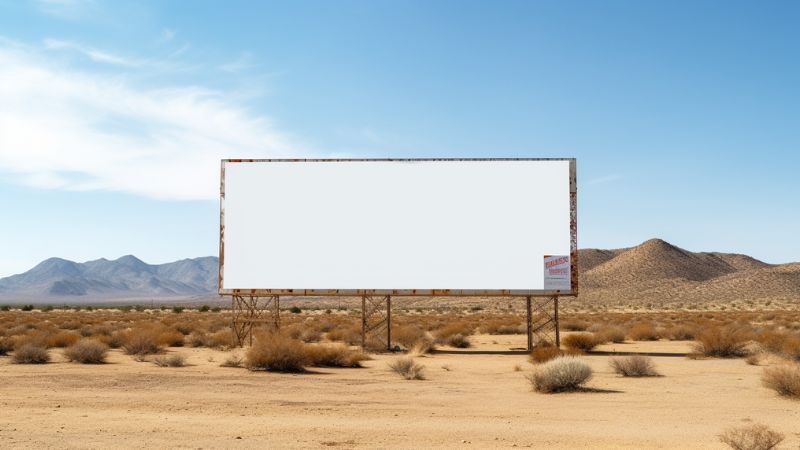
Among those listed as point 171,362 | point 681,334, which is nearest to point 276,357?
point 171,362

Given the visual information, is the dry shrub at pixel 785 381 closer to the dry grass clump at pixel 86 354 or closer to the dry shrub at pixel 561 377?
the dry shrub at pixel 561 377

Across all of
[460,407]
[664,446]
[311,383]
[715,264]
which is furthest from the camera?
[715,264]

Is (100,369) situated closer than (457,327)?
Yes

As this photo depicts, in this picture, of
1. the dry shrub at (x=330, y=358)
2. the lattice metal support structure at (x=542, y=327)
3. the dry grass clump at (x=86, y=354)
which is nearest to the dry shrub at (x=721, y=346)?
the lattice metal support structure at (x=542, y=327)

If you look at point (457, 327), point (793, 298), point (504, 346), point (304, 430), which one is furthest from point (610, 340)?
point (793, 298)

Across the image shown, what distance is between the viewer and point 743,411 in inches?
569

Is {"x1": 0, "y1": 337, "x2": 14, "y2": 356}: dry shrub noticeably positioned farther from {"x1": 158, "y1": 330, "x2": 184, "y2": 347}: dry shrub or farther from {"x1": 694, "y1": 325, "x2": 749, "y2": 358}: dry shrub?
{"x1": 694, "y1": 325, "x2": 749, "y2": 358}: dry shrub

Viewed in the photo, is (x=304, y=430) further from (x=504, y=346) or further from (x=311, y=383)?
(x=504, y=346)

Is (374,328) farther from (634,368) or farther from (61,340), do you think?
(634,368)

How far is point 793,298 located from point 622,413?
90.3 metres

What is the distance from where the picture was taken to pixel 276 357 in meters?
20.9

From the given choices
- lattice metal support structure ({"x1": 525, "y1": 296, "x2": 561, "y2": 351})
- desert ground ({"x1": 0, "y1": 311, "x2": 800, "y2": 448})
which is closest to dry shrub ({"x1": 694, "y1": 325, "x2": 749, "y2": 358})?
desert ground ({"x1": 0, "y1": 311, "x2": 800, "y2": 448})

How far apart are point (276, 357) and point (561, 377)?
318 inches

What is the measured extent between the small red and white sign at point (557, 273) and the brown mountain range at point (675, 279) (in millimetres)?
63795
